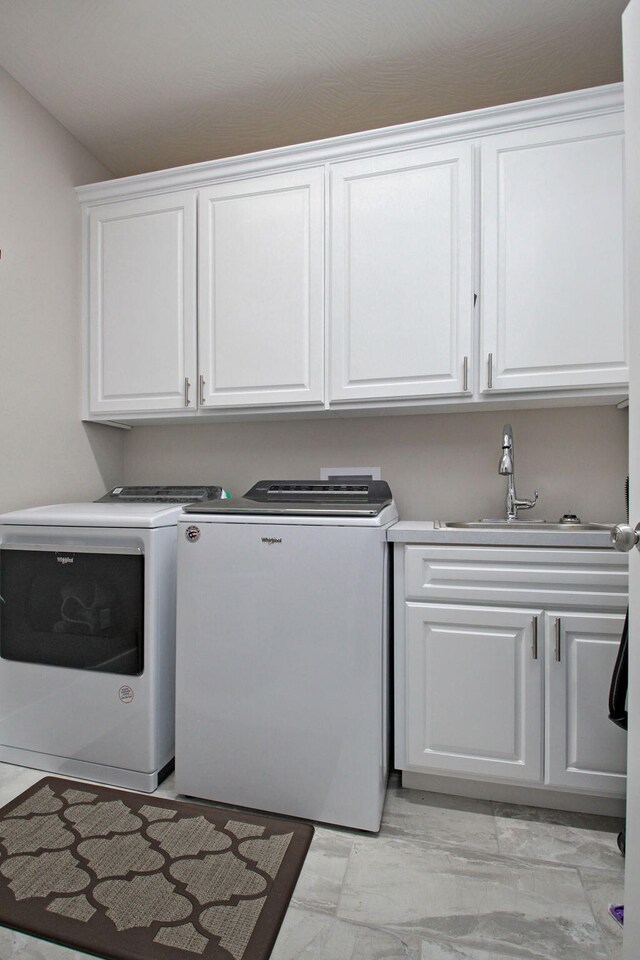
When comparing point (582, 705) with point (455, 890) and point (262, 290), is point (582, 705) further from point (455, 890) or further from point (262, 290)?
point (262, 290)

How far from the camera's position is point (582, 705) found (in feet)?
4.98

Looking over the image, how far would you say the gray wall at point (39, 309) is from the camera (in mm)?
1960

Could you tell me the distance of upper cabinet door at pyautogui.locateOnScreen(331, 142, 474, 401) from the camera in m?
1.85

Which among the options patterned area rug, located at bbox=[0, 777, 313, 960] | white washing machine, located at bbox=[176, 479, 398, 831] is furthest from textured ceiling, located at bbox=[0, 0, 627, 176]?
patterned area rug, located at bbox=[0, 777, 313, 960]

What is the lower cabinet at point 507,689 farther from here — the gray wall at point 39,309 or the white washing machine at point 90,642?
the gray wall at point 39,309

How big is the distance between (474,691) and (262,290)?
1.67 meters

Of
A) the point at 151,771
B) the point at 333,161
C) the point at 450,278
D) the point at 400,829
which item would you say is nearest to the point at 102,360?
the point at 333,161

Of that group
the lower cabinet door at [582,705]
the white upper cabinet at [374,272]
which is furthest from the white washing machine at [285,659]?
the white upper cabinet at [374,272]

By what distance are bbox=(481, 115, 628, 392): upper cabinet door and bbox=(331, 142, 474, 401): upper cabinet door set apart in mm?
89

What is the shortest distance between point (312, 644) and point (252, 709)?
0.30 m

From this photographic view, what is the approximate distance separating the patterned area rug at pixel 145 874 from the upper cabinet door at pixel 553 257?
1.67 meters

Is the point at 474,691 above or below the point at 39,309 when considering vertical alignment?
below

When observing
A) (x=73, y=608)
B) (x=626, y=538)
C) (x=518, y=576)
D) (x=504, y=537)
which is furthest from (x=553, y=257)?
(x=73, y=608)

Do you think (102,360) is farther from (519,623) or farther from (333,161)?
(519,623)
